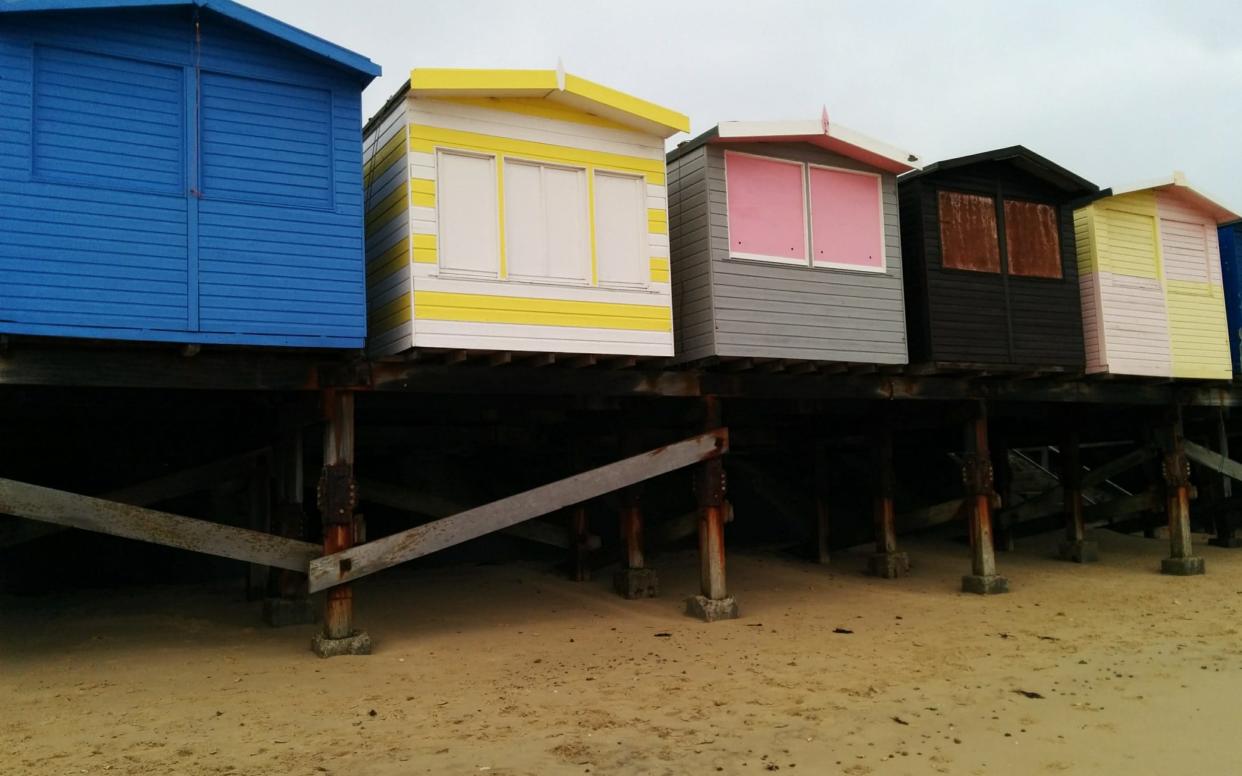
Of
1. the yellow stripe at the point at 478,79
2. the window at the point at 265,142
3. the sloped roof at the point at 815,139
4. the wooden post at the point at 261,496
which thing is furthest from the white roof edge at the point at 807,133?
the wooden post at the point at 261,496

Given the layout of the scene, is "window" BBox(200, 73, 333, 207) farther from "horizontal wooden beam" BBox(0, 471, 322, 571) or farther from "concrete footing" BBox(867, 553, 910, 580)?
"concrete footing" BBox(867, 553, 910, 580)

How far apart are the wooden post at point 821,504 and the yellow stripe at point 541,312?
6430mm

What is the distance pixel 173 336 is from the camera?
911 cm

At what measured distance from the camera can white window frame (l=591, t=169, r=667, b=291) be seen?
11453 mm

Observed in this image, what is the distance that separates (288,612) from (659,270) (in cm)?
583

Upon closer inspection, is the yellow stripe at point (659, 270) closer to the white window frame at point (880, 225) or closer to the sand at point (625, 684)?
the white window frame at point (880, 225)

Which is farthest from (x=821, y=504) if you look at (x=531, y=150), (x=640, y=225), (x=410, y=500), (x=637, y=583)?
(x=531, y=150)

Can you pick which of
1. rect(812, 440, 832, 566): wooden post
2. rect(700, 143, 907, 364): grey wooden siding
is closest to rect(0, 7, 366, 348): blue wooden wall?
rect(700, 143, 907, 364): grey wooden siding

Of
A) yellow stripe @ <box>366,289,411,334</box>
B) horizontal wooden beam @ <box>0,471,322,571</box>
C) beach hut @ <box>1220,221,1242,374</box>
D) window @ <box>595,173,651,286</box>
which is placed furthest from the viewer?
beach hut @ <box>1220,221,1242,374</box>

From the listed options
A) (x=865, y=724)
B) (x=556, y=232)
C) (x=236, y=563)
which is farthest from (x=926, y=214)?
(x=236, y=563)

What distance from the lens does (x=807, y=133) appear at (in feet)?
41.6

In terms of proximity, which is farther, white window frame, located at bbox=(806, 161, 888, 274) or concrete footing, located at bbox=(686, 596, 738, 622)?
white window frame, located at bbox=(806, 161, 888, 274)

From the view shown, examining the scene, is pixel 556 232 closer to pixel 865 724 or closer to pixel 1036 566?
pixel 865 724

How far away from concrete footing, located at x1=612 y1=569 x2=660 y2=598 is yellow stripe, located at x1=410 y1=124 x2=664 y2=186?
5.45m
